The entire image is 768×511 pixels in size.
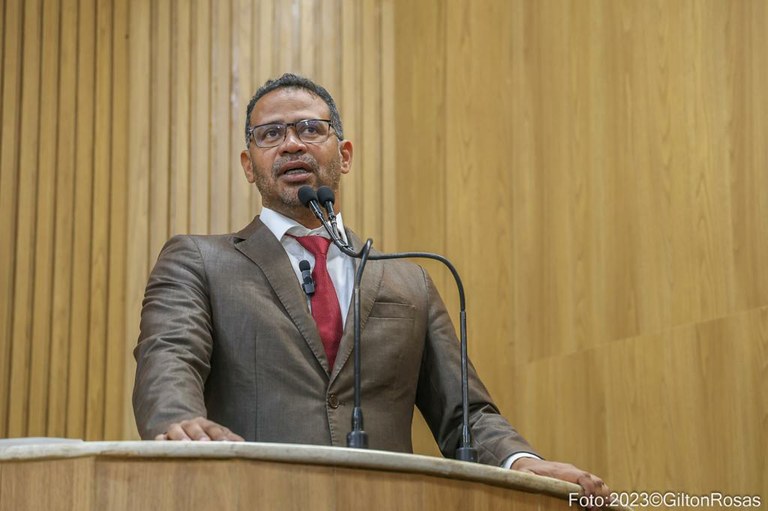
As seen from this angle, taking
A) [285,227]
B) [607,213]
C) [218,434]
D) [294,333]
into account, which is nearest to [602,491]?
[218,434]

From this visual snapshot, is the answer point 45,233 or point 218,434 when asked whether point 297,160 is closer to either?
point 218,434

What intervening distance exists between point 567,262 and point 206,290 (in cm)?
124

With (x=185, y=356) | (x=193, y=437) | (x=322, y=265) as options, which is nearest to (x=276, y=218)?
(x=322, y=265)

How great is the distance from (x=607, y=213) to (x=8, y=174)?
176 cm

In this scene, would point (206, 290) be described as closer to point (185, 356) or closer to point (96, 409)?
point (185, 356)

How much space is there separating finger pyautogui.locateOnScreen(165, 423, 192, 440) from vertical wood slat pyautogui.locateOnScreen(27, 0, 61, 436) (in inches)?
69.7

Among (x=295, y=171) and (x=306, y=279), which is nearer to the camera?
(x=306, y=279)

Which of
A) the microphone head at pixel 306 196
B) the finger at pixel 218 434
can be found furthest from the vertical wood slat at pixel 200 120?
the finger at pixel 218 434

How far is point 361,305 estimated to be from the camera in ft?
8.37

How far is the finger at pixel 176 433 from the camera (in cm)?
190

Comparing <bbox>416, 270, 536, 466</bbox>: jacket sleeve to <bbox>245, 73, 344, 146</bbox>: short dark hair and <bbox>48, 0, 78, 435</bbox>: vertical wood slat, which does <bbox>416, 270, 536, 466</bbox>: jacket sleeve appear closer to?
<bbox>245, 73, 344, 146</bbox>: short dark hair

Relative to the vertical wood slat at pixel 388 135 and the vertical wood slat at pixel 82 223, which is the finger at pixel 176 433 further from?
the vertical wood slat at pixel 388 135

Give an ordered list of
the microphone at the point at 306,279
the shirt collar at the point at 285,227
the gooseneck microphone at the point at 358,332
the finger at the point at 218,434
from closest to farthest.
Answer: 1. the finger at the point at 218,434
2. the gooseneck microphone at the point at 358,332
3. the microphone at the point at 306,279
4. the shirt collar at the point at 285,227

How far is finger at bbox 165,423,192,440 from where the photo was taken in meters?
1.90
